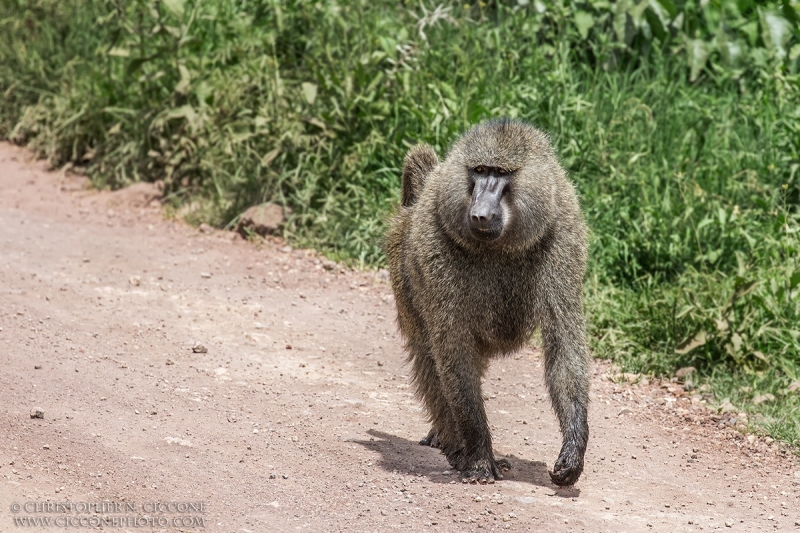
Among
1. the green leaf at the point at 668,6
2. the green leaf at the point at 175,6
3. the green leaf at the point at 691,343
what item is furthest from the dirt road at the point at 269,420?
the green leaf at the point at 668,6

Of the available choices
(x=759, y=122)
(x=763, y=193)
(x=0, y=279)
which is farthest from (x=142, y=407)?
(x=759, y=122)

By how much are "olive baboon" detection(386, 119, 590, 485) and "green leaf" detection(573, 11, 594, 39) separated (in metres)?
3.38

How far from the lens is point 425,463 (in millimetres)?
4449

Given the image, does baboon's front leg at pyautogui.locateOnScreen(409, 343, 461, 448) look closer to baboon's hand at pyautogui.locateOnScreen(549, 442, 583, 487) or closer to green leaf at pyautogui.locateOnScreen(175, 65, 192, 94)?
baboon's hand at pyautogui.locateOnScreen(549, 442, 583, 487)

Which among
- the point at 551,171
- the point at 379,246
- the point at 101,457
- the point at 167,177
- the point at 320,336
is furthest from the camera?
the point at 167,177

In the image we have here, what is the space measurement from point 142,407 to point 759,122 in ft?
14.7

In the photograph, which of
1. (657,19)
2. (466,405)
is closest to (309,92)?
(657,19)

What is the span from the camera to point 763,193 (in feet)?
21.6

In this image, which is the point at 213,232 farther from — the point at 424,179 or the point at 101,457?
the point at 101,457

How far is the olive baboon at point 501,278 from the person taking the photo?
4094 mm

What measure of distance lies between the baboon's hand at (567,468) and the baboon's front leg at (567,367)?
6cm

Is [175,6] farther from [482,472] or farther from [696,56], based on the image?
[482,472]

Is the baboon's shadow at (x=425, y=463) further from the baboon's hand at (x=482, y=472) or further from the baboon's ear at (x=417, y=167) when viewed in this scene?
the baboon's ear at (x=417, y=167)

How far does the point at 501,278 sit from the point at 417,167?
0.85 meters
